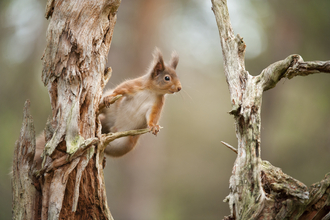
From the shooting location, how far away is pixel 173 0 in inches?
140

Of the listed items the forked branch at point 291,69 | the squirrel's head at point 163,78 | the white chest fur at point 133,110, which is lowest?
the forked branch at point 291,69

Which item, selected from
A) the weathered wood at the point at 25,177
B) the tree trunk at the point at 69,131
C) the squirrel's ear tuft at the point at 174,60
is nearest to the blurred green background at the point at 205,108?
the squirrel's ear tuft at the point at 174,60

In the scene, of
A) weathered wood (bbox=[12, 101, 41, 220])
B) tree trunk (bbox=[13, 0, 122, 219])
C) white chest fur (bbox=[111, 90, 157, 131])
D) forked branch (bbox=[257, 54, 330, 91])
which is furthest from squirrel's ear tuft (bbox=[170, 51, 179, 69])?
weathered wood (bbox=[12, 101, 41, 220])

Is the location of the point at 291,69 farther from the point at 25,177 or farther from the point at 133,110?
the point at 25,177

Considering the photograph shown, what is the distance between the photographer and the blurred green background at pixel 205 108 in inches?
116

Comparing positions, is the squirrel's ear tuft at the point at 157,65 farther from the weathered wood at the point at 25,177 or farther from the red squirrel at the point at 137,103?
the weathered wood at the point at 25,177

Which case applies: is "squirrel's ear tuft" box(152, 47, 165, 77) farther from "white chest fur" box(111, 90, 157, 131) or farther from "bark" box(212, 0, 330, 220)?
"bark" box(212, 0, 330, 220)

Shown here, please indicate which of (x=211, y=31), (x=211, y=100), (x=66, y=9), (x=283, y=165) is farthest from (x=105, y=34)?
(x=283, y=165)

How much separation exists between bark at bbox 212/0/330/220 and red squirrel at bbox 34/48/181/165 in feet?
1.96

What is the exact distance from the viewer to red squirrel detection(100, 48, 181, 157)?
1.75 metres

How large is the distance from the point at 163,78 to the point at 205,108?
1.80 metres

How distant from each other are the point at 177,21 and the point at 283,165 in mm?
2121

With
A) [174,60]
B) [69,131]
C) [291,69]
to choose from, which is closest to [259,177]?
[291,69]

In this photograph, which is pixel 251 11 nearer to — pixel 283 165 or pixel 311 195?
pixel 283 165
